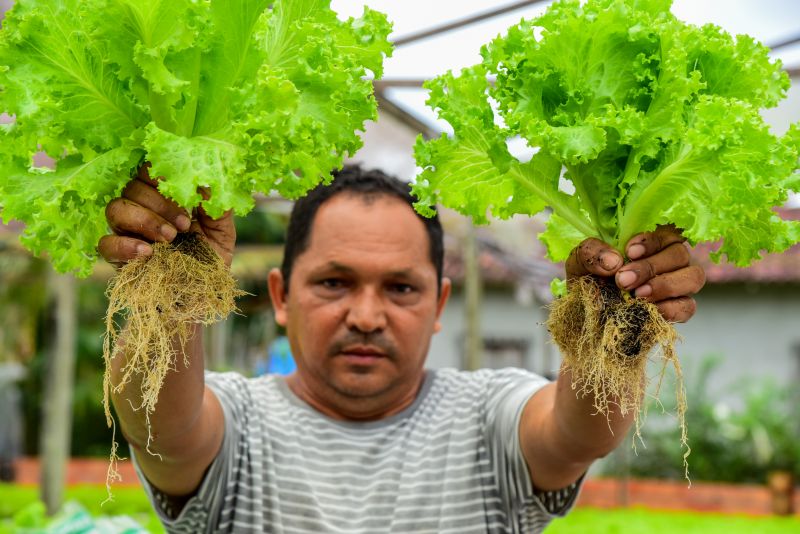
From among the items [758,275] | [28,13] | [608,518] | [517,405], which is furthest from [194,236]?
[758,275]

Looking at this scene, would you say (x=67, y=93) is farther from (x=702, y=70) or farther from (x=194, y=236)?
(x=702, y=70)

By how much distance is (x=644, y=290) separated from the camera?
250 centimetres

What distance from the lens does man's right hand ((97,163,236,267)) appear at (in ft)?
7.83

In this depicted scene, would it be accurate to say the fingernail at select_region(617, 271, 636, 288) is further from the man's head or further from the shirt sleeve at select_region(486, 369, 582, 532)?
the man's head

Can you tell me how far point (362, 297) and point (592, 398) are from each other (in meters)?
0.92

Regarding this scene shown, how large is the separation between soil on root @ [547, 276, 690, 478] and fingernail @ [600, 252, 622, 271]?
0.35 ft

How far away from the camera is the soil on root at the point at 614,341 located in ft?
8.43

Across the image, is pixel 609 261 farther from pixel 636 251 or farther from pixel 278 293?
pixel 278 293

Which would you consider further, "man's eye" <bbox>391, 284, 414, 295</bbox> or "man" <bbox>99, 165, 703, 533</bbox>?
"man's eye" <bbox>391, 284, 414, 295</bbox>

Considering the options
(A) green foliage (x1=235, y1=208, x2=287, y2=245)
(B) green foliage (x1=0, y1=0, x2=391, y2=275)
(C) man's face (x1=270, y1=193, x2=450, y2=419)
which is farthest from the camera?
(A) green foliage (x1=235, y1=208, x2=287, y2=245)

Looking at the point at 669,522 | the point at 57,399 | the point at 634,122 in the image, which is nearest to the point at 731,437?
the point at 669,522

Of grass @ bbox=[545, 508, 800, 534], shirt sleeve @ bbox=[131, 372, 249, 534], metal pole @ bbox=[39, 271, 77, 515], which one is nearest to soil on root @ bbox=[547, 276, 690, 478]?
shirt sleeve @ bbox=[131, 372, 249, 534]

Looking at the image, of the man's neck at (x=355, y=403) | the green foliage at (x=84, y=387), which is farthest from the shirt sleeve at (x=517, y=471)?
the green foliage at (x=84, y=387)

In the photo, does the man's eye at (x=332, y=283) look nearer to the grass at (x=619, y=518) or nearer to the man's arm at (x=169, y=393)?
the man's arm at (x=169, y=393)
